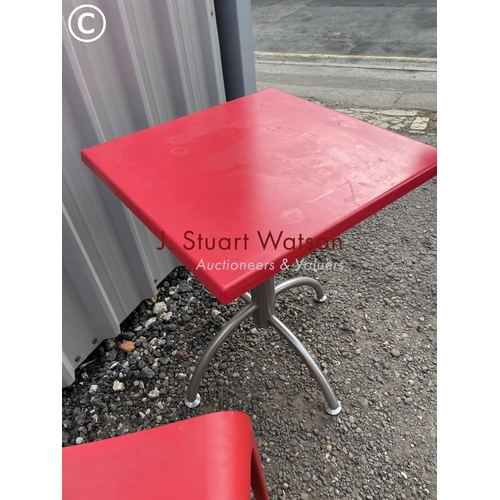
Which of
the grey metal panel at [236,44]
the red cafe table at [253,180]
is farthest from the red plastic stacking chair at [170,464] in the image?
the grey metal panel at [236,44]

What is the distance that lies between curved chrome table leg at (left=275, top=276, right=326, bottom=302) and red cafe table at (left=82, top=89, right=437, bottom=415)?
0.72m

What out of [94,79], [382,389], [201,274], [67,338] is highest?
[94,79]

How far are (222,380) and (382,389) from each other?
630mm

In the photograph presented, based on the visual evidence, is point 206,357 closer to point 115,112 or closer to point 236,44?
point 115,112

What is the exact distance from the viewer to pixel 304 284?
1.85m

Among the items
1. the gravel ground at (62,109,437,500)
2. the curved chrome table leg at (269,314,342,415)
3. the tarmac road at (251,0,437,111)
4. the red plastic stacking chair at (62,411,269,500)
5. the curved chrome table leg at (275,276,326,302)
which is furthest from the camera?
the tarmac road at (251,0,437,111)

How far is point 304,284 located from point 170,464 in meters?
1.18

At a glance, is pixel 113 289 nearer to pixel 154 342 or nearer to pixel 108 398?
pixel 154 342

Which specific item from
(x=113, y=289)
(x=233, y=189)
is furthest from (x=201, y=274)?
(x=113, y=289)

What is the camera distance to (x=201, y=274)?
78 centimetres

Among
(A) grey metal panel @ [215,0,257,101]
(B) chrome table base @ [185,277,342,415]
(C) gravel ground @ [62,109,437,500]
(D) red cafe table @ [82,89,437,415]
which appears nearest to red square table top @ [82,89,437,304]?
(D) red cafe table @ [82,89,437,415]

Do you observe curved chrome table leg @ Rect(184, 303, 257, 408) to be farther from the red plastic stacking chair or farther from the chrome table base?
the red plastic stacking chair

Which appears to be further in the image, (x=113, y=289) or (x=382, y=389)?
(x=113, y=289)

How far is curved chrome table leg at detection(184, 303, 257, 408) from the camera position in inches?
60.4
